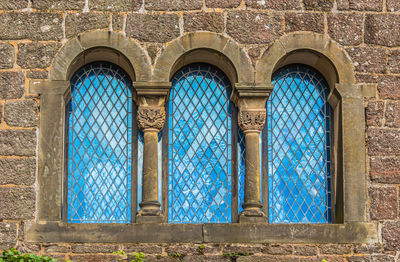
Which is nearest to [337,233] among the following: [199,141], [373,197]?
[373,197]

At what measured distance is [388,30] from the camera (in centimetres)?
958

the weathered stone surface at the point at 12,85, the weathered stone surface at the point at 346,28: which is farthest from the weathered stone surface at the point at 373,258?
the weathered stone surface at the point at 12,85

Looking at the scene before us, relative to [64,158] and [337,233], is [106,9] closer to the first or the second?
[64,158]

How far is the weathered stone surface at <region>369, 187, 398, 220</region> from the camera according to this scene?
910 centimetres

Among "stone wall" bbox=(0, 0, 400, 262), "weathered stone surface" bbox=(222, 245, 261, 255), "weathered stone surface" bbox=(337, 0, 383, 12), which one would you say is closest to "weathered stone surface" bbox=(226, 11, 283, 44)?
"stone wall" bbox=(0, 0, 400, 262)

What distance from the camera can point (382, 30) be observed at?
31.4 feet

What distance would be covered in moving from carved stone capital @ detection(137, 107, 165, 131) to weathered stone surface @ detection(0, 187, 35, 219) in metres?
1.42

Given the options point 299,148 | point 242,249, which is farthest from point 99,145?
point 299,148

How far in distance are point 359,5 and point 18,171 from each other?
4.31m

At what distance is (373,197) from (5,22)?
4580mm

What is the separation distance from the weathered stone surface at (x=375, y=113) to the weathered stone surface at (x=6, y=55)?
4055 millimetres

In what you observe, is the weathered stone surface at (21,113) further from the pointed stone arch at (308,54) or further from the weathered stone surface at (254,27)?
the pointed stone arch at (308,54)

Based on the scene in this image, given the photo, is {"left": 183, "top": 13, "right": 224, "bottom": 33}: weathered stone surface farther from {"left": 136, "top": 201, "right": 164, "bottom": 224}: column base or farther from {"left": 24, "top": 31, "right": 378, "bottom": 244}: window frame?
{"left": 136, "top": 201, "right": 164, "bottom": 224}: column base

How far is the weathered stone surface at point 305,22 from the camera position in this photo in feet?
31.3
